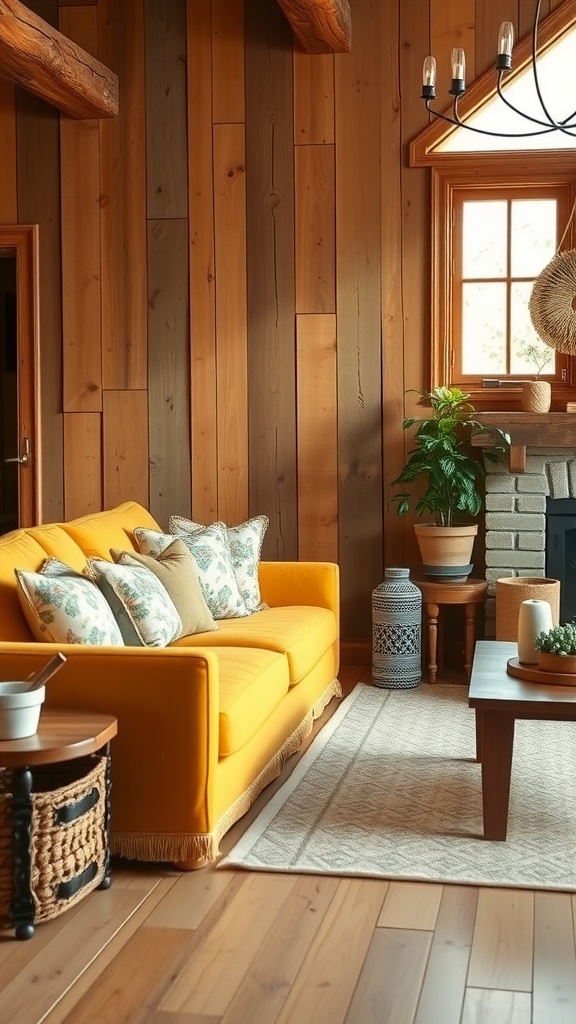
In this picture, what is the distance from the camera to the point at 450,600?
559cm

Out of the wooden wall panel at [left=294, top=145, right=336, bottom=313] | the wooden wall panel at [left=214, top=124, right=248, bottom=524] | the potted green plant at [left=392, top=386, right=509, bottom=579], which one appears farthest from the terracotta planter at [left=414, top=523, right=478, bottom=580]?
the wooden wall panel at [left=294, top=145, right=336, bottom=313]

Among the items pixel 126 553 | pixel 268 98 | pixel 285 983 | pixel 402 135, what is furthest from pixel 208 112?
pixel 285 983

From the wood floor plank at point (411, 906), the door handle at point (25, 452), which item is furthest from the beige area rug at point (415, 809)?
the door handle at point (25, 452)

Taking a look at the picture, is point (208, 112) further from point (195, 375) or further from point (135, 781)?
point (135, 781)

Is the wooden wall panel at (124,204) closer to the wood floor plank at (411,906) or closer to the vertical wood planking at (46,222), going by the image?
the vertical wood planking at (46,222)

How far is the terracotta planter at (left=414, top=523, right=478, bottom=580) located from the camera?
5577 mm

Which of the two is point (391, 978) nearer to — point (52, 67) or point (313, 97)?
point (52, 67)

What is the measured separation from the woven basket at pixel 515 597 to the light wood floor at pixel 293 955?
239 centimetres

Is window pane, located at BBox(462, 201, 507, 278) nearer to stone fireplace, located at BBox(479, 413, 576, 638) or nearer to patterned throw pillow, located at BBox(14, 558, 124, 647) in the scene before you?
stone fireplace, located at BBox(479, 413, 576, 638)

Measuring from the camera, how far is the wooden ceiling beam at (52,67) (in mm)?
4703

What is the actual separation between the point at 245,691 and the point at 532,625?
0.95 meters

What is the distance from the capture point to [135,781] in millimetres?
3236

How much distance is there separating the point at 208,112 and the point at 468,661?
301 centimetres

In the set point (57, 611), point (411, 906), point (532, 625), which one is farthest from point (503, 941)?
point (57, 611)
